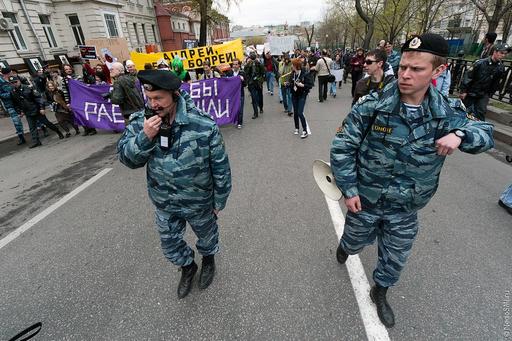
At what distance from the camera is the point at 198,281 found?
2.54 meters

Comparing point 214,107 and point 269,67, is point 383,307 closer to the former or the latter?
point 214,107

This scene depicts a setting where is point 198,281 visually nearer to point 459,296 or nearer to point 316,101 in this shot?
point 459,296

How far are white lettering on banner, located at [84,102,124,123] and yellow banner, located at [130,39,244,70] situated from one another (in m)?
2.99

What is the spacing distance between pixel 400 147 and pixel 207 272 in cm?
193

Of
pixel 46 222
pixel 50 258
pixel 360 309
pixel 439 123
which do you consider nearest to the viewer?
pixel 439 123

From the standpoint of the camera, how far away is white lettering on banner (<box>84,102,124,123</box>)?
7812mm

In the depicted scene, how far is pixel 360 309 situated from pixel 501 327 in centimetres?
97

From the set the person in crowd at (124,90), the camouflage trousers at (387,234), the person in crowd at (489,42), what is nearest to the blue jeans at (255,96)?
the person in crowd at (124,90)

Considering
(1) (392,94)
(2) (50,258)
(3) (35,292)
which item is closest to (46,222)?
(2) (50,258)

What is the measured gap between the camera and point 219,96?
24.8 feet

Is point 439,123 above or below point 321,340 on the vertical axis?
above

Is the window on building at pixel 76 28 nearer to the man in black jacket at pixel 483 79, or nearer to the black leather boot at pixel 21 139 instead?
the black leather boot at pixel 21 139

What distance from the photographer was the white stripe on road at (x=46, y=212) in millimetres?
3432

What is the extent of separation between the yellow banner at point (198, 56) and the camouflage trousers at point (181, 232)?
30.2 feet
